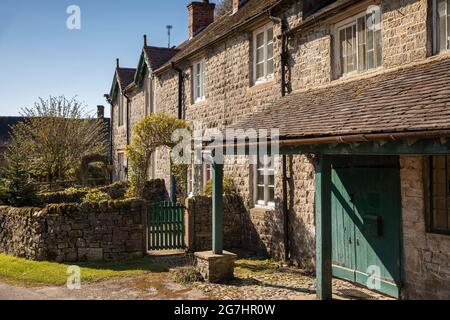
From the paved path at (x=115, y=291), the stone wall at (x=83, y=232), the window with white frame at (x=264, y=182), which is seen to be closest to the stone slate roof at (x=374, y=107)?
the window with white frame at (x=264, y=182)

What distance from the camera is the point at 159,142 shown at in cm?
1501

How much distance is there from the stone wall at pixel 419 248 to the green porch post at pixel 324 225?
5.15 ft

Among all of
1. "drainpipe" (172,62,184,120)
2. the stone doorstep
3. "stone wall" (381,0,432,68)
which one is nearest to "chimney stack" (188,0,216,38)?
"drainpipe" (172,62,184,120)

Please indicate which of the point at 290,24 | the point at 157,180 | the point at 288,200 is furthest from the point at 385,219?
the point at 157,180

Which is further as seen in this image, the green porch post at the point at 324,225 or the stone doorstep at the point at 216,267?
the stone doorstep at the point at 216,267

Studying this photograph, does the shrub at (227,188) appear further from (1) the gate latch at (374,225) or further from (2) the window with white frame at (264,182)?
(1) the gate latch at (374,225)

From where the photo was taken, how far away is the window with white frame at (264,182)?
Answer: 38.7 feet

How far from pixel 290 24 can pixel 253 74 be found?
204cm

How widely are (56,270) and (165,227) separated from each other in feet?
10.2

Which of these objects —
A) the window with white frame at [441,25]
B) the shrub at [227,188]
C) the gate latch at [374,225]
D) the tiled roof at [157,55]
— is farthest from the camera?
the tiled roof at [157,55]

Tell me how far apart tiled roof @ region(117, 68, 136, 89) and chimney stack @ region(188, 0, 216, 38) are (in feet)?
21.6

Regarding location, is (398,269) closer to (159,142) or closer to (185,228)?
(185,228)

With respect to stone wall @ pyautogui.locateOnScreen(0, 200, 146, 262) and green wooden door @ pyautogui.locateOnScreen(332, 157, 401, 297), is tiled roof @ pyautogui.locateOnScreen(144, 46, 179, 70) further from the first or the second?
green wooden door @ pyautogui.locateOnScreen(332, 157, 401, 297)

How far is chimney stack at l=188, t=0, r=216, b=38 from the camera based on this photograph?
70.6 feet
